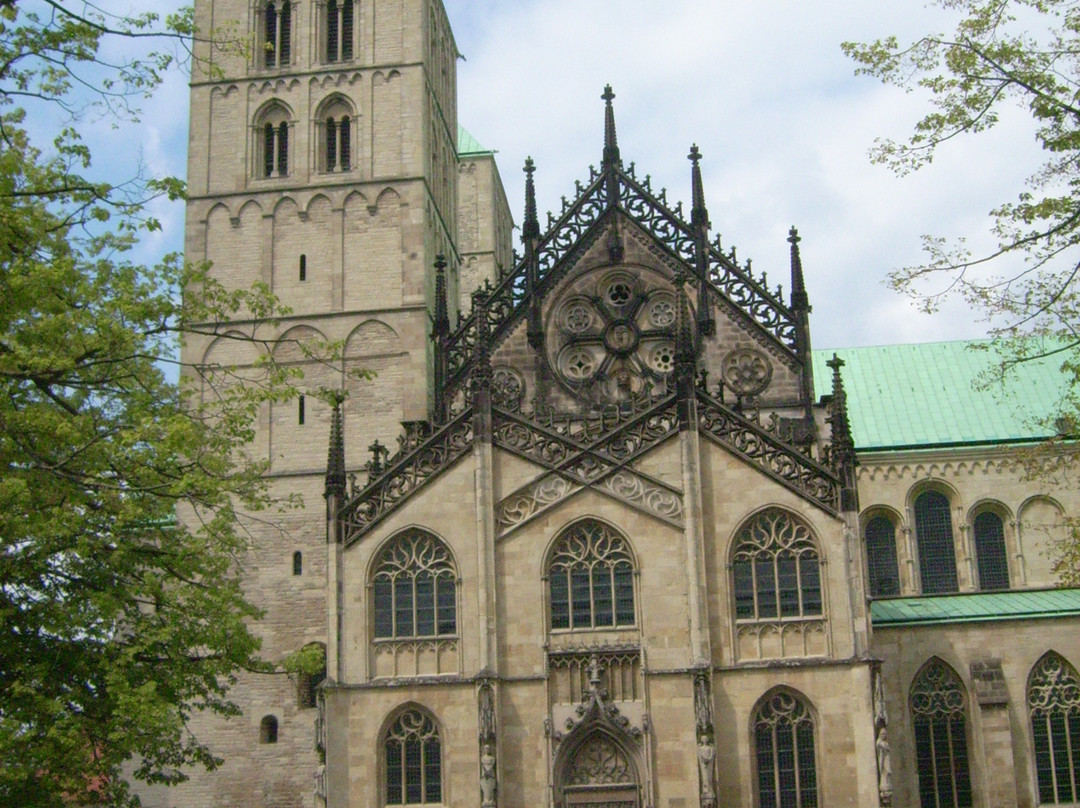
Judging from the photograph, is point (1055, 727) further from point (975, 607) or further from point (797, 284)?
point (797, 284)

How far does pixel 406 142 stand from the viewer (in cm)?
4184

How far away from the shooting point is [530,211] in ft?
124

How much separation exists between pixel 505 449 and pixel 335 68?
16.1 metres

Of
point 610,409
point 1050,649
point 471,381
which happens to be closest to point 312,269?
point 471,381

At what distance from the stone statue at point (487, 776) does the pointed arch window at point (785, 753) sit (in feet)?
18.1

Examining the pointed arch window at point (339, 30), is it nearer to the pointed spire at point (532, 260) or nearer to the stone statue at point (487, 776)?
the pointed spire at point (532, 260)

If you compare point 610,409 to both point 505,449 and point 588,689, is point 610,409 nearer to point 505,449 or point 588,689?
point 505,449

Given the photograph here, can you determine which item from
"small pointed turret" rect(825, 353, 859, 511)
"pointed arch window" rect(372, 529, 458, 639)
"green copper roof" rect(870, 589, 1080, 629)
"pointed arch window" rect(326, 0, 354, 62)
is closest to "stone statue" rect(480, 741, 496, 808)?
"pointed arch window" rect(372, 529, 458, 639)

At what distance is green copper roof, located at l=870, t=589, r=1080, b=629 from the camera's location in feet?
116

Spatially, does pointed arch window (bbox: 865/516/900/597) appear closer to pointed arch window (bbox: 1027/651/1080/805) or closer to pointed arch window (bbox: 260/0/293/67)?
pointed arch window (bbox: 1027/651/1080/805)

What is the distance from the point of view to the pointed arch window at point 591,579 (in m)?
31.5

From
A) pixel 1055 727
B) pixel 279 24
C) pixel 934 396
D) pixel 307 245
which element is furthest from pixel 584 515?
pixel 279 24

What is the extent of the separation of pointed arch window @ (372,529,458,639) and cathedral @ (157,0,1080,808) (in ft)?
0.20

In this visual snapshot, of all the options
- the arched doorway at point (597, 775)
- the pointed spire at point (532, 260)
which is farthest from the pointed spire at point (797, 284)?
the arched doorway at point (597, 775)
